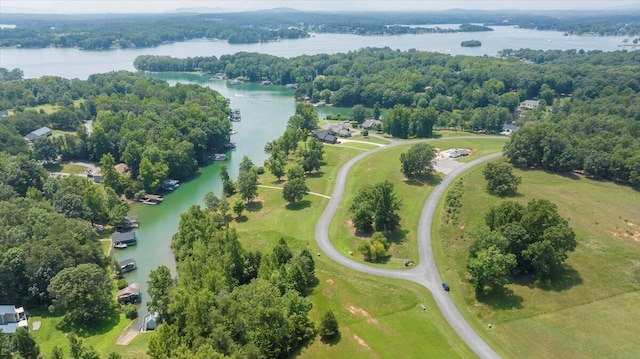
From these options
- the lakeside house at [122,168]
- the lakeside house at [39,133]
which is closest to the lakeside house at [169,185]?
the lakeside house at [122,168]

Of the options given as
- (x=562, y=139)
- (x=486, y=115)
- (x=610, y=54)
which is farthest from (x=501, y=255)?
(x=610, y=54)

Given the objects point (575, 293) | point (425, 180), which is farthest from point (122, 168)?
point (575, 293)

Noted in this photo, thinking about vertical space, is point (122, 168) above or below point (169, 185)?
above

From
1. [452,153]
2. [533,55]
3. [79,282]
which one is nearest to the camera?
[79,282]

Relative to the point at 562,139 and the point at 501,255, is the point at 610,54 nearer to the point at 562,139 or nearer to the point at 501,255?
the point at 562,139

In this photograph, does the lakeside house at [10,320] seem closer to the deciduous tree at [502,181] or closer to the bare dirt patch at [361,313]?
the bare dirt patch at [361,313]

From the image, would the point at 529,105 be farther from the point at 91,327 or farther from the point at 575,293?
the point at 91,327

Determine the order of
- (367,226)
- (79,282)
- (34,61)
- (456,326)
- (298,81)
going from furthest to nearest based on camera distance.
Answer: (34,61) → (298,81) → (367,226) → (79,282) → (456,326)
